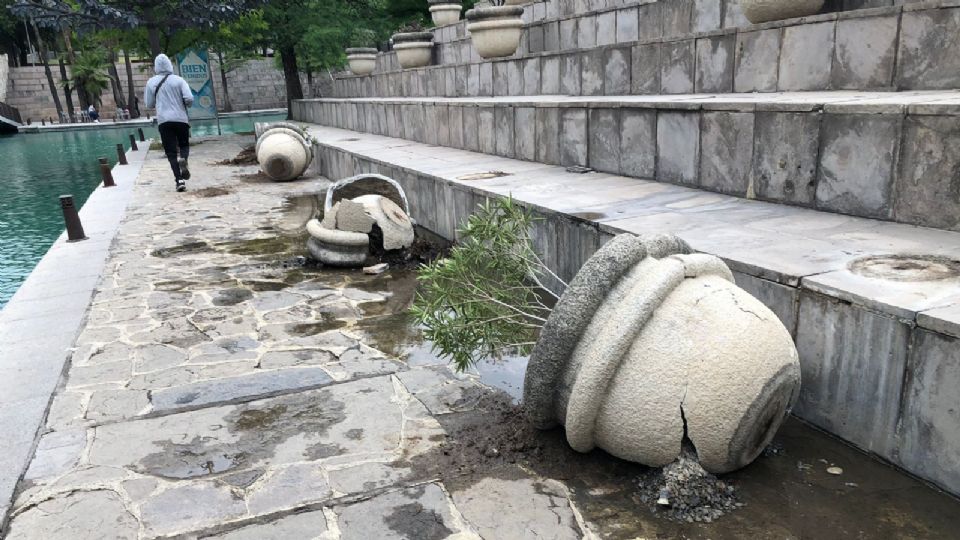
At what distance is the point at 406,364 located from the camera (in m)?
4.23

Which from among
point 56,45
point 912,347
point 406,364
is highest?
point 56,45

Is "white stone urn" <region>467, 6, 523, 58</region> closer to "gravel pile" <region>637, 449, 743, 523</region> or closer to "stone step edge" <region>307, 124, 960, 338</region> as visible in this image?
"stone step edge" <region>307, 124, 960, 338</region>

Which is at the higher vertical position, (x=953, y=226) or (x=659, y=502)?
(x=953, y=226)

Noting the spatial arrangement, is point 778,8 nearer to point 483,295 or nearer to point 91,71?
point 483,295

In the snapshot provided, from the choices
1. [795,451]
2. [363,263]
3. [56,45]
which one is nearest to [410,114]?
[363,263]

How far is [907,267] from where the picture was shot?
10.3 feet

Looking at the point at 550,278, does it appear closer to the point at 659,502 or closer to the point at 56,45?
the point at 659,502

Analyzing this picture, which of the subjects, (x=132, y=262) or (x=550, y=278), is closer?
(x=550, y=278)

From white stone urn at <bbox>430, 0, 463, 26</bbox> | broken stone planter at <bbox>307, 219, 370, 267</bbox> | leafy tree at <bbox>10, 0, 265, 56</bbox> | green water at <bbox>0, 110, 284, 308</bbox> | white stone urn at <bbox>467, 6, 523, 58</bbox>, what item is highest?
leafy tree at <bbox>10, 0, 265, 56</bbox>

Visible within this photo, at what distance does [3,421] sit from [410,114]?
916 centimetres

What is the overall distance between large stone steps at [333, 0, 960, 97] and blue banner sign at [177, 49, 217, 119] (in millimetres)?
9483

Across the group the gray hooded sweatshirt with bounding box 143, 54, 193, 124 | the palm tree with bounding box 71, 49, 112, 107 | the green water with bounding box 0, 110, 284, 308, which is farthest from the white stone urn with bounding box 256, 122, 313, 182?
the palm tree with bounding box 71, 49, 112, 107

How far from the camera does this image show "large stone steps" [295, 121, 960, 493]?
255cm

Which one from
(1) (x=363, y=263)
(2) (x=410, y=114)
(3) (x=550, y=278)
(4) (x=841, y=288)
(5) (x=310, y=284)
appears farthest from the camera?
(2) (x=410, y=114)
